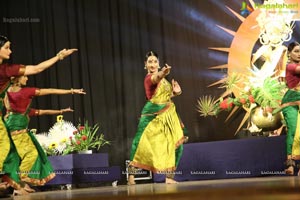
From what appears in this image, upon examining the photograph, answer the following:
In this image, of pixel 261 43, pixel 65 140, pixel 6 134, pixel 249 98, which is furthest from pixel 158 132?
pixel 261 43

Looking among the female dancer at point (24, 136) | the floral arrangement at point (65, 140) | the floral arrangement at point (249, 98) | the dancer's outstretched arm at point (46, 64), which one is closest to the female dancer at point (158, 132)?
the female dancer at point (24, 136)

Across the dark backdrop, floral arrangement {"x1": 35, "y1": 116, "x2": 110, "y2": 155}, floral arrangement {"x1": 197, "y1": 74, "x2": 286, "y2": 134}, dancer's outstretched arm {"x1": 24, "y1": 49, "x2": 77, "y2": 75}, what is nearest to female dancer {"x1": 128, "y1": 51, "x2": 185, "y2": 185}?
floral arrangement {"x1": 197, "y1": 74, "x2": 286, "y2": 134}

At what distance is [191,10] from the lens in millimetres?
7777

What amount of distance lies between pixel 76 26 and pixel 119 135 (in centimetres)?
182

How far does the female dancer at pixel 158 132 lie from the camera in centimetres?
520

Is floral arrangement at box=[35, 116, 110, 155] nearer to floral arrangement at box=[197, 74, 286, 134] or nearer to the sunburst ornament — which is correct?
floral arrangement at box=[197, 74, 286, 134]

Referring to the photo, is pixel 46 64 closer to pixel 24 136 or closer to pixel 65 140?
pixel 24 136

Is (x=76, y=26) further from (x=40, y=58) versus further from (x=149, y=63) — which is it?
(x=149, y=63)

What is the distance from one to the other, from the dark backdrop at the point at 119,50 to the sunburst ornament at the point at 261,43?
0.39 feet

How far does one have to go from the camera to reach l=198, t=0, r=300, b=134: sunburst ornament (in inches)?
279

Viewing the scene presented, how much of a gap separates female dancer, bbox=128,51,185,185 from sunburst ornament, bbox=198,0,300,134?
1.82 m

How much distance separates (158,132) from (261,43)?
263 centimetres

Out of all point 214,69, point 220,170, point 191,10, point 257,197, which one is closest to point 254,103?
point 220,170

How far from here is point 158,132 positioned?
5258mm
